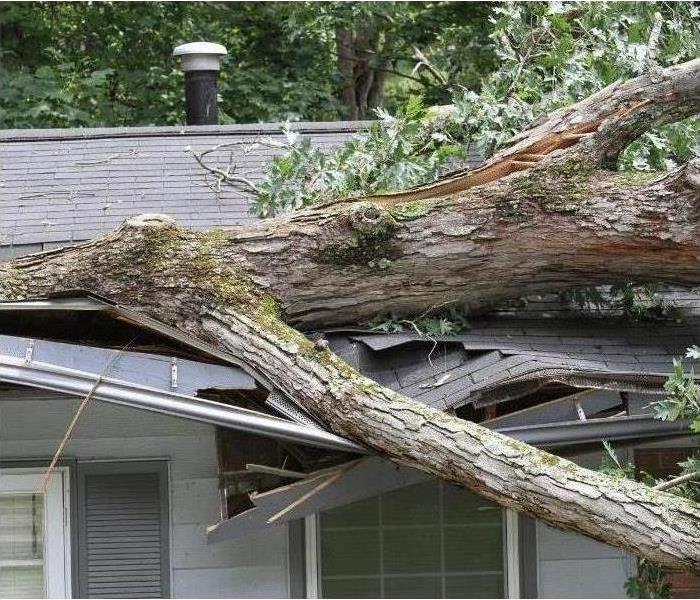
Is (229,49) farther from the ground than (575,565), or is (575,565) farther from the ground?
(229,49)

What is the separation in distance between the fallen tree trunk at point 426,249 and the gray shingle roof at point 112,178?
1350mm

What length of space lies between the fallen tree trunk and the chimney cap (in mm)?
4379

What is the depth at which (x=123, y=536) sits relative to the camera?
6934 mm

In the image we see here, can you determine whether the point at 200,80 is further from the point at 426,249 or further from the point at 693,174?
the point at 693,174

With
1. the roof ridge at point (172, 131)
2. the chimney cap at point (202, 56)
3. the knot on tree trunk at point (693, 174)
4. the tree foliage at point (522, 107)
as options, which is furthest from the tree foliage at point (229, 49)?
the knot on tree trunk at point (693, 174)

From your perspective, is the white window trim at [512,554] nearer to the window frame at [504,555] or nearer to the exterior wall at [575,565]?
the window frame at [504,555]

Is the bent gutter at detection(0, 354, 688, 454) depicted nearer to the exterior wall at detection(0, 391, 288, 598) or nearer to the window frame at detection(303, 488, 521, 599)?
the exterior wall at detection(0, 391, 288, 598)

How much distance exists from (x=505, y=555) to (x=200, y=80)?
5.19m

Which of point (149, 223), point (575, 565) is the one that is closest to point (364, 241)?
point (149, 223)

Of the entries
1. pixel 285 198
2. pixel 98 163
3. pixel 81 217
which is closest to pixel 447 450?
pixel 285 198

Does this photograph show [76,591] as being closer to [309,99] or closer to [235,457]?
[235,457]

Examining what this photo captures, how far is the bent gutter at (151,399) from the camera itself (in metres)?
5.63

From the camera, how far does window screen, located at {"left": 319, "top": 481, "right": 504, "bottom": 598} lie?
7211 mm

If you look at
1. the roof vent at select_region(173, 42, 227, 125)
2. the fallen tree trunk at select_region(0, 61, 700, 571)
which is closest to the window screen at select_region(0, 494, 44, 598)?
the fallen tree trunk at select_region(0, 61, 700, 571)
